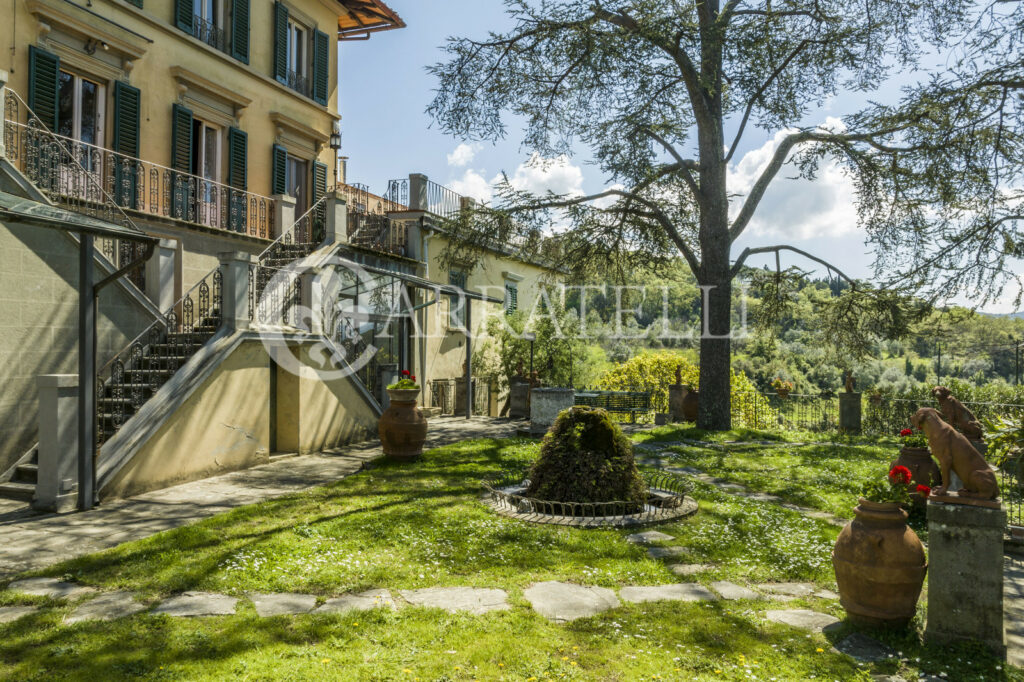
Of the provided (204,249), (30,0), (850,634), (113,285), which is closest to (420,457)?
(113,285)

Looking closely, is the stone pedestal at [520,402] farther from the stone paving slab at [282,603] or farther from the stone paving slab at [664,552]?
the stone paving slab at [282,603]

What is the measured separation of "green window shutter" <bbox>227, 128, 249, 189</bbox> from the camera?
1467 cm

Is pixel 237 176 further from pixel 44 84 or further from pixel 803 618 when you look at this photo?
pixel 803 618

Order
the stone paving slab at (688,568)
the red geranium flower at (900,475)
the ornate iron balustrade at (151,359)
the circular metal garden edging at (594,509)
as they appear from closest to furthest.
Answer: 1. the red geranium flower at (900,475)
2. the stone paving slab at (688,568)
3. the circular metal garden edging at (594,509)
4. the ornate iron balustrade at (151,359)

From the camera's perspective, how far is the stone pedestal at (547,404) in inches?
527

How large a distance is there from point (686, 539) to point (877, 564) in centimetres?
239

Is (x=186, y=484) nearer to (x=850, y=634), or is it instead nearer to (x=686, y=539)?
(x=686, y=539)

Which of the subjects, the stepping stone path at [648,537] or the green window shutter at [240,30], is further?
the green window shutter at [240,30]

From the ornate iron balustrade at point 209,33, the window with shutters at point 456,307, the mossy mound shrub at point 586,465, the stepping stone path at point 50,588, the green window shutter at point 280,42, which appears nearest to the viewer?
the stepping stone path at point 50,588

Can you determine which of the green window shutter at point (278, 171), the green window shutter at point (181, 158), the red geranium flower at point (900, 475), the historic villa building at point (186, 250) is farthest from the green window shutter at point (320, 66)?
the red geranium flower at point (900, 475)

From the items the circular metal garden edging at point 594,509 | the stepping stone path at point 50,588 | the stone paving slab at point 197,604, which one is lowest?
the stone paving slab at point 197,604

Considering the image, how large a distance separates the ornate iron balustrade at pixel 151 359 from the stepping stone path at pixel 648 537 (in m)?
6.39

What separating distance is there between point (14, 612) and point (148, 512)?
3.05 m

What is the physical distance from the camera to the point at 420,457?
1085cm
